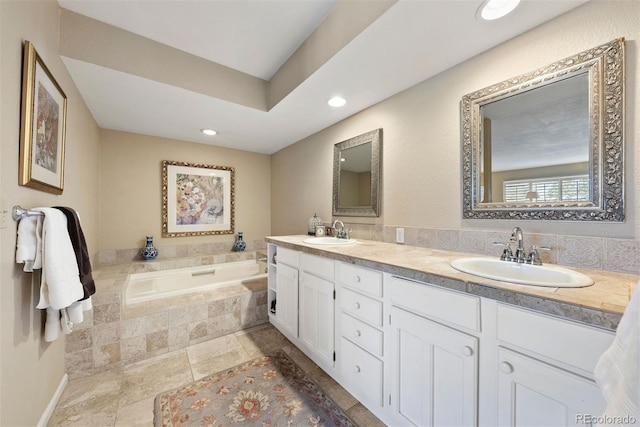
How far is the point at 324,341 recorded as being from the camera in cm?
168

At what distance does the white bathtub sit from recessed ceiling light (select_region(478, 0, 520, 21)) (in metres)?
2.80

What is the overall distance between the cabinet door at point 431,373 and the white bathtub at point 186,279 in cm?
194

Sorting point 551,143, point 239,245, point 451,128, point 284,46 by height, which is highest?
point 284,46

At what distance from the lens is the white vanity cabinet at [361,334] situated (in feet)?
4.20

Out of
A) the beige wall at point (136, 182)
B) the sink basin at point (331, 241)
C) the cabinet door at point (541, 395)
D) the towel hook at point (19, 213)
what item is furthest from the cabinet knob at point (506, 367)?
the beige wall at point (136, 182)

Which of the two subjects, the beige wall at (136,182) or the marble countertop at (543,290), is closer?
the marble countertop at (543,290)

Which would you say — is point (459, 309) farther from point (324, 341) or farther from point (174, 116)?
point (174, 116)

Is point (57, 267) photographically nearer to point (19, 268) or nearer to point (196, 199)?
point (19, 268)

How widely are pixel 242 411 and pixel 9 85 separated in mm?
1945

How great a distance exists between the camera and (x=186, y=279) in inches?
116

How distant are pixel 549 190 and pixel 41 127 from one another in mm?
2631

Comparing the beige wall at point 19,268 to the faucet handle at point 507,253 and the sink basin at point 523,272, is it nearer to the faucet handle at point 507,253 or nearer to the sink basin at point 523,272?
the sink basin at point 523,272

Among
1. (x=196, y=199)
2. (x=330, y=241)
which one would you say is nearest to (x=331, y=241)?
(x=330, y=241)

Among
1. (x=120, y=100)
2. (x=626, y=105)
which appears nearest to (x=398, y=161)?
(x=626, y=105)
